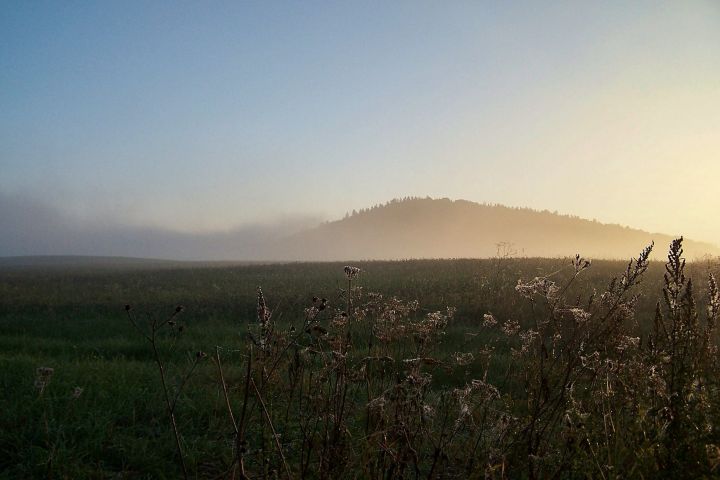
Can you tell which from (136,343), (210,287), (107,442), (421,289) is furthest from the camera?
(210,287)

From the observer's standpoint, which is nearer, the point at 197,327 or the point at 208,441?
the point at 208,441

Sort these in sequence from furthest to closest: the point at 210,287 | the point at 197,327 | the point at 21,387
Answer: the point at 210,287 → the point at 197,327 → the point at 21,387

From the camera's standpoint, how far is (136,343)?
927cm

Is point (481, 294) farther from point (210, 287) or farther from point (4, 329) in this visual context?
point (4, 329)

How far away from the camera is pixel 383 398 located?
2.20 m

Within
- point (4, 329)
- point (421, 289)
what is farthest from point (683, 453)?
point (4, 329)

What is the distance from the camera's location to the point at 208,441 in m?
4.16

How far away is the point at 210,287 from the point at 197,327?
26.6 ft

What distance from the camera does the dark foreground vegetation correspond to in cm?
253

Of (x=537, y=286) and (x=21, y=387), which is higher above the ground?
(x=537, y=286)

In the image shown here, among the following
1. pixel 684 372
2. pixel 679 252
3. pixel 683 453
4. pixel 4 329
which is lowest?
pixel 4 329

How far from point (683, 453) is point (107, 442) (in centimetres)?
442

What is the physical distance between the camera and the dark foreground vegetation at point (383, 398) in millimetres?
2529

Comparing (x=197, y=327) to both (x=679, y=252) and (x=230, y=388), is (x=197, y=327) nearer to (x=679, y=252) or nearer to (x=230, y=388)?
(x=230, y=388)
